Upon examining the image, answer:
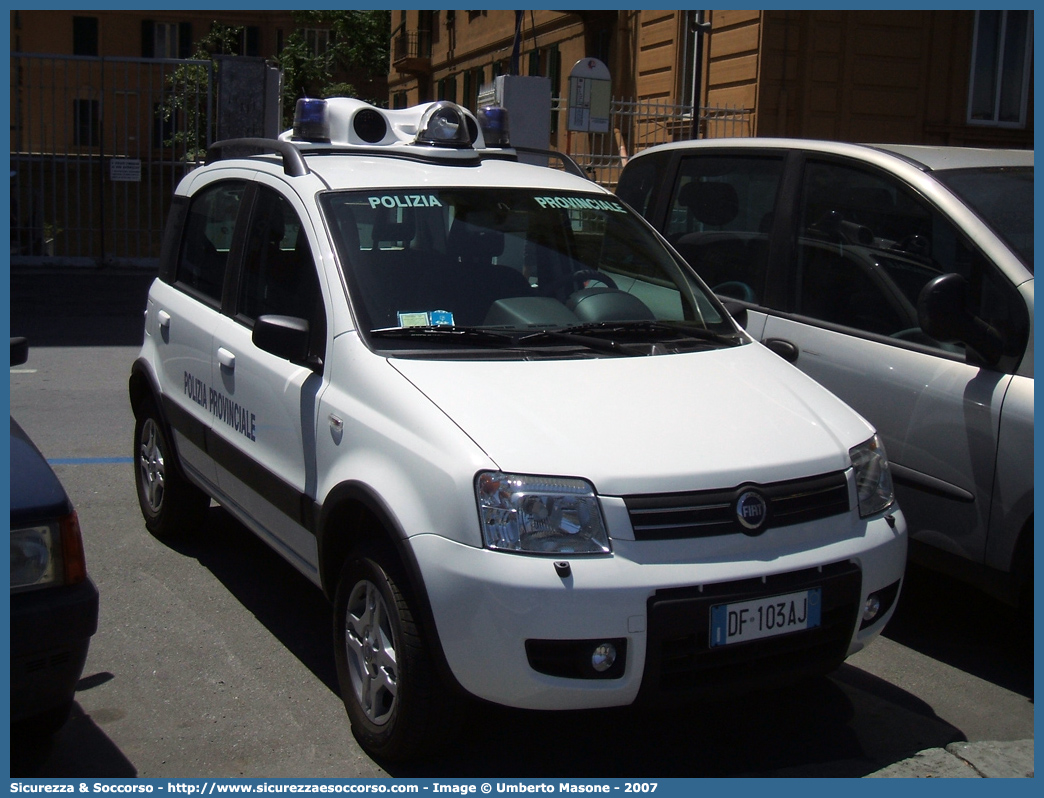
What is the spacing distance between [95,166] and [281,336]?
27160mm

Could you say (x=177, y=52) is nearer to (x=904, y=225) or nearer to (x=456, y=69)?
(x=456, y=69)

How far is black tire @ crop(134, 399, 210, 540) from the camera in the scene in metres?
5.30

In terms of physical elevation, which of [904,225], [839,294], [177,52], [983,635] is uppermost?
[177,52]

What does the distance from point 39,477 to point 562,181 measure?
7.92 feet

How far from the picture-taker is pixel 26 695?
293cm

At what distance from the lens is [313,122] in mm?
Answer: 4812

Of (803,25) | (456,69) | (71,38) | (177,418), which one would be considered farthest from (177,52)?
(177,418)

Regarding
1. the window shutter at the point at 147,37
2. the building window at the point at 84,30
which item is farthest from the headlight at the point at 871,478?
the building window at the point at 84,30

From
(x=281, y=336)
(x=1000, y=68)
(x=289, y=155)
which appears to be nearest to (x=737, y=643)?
(x=281, y=336)

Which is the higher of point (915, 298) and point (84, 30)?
point (84, 30)

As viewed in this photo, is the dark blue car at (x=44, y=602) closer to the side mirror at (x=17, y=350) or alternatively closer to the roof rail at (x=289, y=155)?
the side mirror at (x=17, y=350)

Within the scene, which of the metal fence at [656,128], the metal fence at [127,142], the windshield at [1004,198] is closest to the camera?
the windshield at [1004,198]

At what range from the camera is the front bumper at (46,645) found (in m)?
2.91

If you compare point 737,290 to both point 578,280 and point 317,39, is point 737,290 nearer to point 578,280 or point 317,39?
point 578,280
